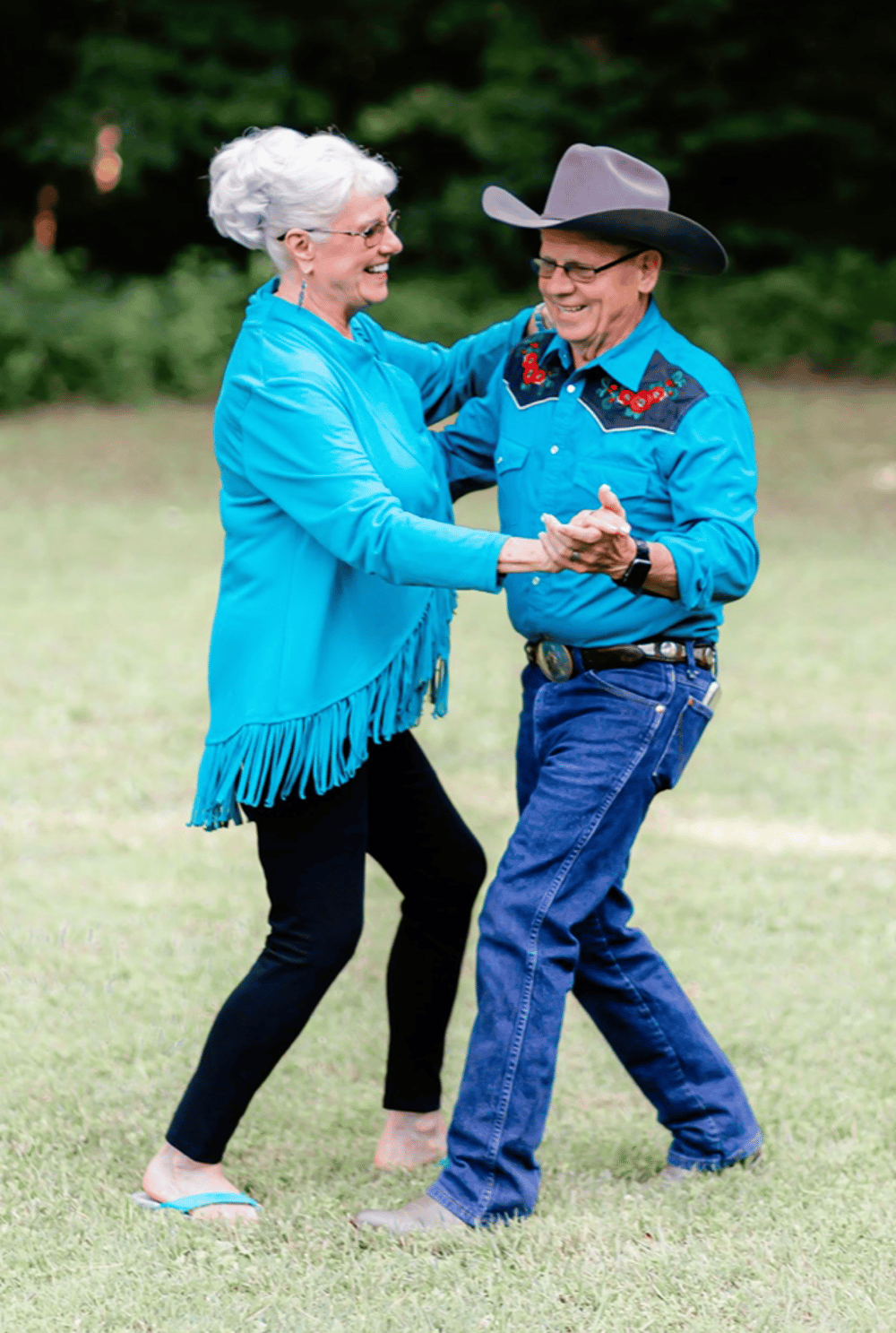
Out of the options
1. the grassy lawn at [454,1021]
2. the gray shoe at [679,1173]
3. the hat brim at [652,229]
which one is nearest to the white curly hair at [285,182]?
the hat brim at [652,229]

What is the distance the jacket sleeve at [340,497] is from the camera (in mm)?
3023

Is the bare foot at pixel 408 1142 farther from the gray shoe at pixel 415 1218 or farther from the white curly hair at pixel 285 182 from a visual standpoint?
the white curly hair at pixel 285 182

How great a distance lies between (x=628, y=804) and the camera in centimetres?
332

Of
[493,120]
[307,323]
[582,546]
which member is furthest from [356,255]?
[493,120]

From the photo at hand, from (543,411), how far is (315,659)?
0.66 metres

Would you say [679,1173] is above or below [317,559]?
below

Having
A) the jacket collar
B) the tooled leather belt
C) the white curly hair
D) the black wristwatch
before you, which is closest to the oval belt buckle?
the tooled leather belt

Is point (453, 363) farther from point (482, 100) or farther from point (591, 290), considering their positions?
point (482, 100)

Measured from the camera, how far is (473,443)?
3623mm

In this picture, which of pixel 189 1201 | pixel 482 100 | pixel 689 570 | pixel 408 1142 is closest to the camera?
pixel 689 570

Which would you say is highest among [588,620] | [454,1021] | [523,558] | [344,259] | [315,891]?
[344,259]

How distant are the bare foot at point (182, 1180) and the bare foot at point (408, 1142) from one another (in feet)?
1.30

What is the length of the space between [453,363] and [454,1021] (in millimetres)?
1822

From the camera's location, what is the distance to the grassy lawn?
3088 mm
